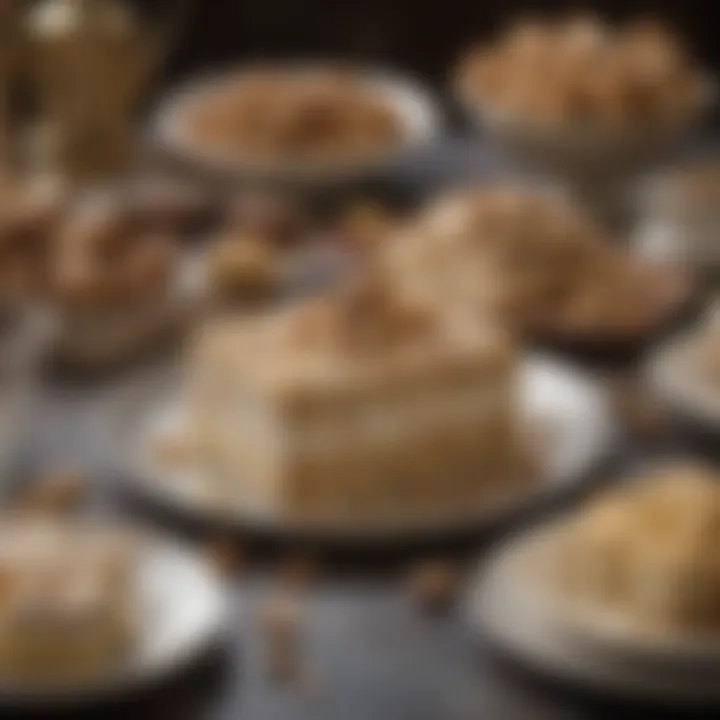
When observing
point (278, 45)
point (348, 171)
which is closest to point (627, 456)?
point (348, 171)

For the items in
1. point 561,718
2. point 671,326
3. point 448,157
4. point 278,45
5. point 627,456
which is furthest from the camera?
point 278,45

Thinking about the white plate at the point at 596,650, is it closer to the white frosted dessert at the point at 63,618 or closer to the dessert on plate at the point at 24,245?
the white frosted dessert at the point at 63,618

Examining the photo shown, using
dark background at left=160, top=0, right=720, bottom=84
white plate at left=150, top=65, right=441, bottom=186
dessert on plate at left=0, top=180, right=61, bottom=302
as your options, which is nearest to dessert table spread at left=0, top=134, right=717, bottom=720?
dessert on plate at left=0, top=180, right=61, bottom=302

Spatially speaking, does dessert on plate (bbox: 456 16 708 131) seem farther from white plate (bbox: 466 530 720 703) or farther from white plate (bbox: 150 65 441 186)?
white plate (bbox: 466 530 720 703)

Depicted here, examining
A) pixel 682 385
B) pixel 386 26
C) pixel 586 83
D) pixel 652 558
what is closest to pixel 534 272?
pixel 682 385

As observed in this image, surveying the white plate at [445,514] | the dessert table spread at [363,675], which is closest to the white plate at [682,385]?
the white plate at [445,514]

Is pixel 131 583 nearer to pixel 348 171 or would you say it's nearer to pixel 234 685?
pixel 234 685

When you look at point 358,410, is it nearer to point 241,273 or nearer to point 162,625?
point 162,625
